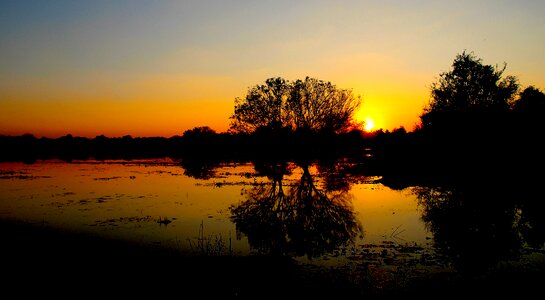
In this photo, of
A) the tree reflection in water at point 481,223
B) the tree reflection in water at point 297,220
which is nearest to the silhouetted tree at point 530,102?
the tree reflection in water at point 481,223

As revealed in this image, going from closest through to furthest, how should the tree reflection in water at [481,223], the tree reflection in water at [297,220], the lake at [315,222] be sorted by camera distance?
the lake at [315,222] → the tree reflection in water at [481,223] → the tree reflection in water at [297,220]

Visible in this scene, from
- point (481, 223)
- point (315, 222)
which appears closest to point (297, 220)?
point (315, 222)

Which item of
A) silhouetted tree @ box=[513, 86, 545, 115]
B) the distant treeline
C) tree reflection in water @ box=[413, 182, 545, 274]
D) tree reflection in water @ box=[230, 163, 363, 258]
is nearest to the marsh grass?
tree reflection in water @ box=[230, 163, 363, 258]

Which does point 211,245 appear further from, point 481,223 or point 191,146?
point 191,146

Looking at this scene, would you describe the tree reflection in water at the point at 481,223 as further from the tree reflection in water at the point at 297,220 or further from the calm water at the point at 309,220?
the tree reflection in water at the point at 297,220

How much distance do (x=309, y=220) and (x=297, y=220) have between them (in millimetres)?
684

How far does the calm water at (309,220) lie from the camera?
567 inches

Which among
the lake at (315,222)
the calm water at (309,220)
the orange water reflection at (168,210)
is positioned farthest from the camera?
the orange water reflection at (168,210)

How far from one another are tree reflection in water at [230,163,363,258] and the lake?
53mm

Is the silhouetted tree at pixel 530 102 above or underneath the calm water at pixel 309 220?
above

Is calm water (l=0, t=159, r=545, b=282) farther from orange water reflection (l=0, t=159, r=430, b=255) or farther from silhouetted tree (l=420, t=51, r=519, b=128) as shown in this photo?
silhouetted tree (l=420, t=51, r=519, b=128)

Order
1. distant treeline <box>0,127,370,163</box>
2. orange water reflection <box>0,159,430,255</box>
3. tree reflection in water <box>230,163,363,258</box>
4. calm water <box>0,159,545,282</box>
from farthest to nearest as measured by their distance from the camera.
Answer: distant treeline <box>0,127,370,163</box>, orange water reflection <box>0,159,430,255</box>, tree reflection in water <box>230,163,363,258</box>, calm water <box>0,159,545,282</box>

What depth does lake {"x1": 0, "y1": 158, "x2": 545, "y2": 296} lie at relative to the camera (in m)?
13.7

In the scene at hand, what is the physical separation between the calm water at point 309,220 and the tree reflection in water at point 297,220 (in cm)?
6
